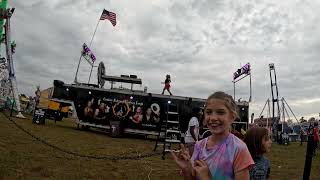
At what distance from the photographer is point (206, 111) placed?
2977 mm

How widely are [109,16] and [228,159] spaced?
25.9 metres

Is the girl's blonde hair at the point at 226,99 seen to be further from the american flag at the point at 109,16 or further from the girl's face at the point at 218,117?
the american flag at the point at 109,16

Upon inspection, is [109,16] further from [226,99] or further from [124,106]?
[226,99]

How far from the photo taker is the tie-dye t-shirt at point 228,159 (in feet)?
8.84

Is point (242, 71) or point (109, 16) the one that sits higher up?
point (109, 16)

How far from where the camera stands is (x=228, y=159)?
2721 millimetres

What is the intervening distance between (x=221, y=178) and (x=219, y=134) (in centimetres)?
33

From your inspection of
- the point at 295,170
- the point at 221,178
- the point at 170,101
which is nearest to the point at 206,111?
the point at 221,178

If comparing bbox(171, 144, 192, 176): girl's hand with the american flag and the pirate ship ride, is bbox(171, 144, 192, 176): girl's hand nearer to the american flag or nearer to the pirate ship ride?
the pirate ship ride

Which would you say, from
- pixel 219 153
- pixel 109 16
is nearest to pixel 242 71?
pixel 109 16

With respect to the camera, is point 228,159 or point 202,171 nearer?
point 202,171

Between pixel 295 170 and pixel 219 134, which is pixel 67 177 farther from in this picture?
pixel 295 170

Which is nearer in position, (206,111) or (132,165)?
(206,111)

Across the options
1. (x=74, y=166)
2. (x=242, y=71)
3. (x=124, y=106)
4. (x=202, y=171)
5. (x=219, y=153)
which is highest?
(x=242, y=71)
